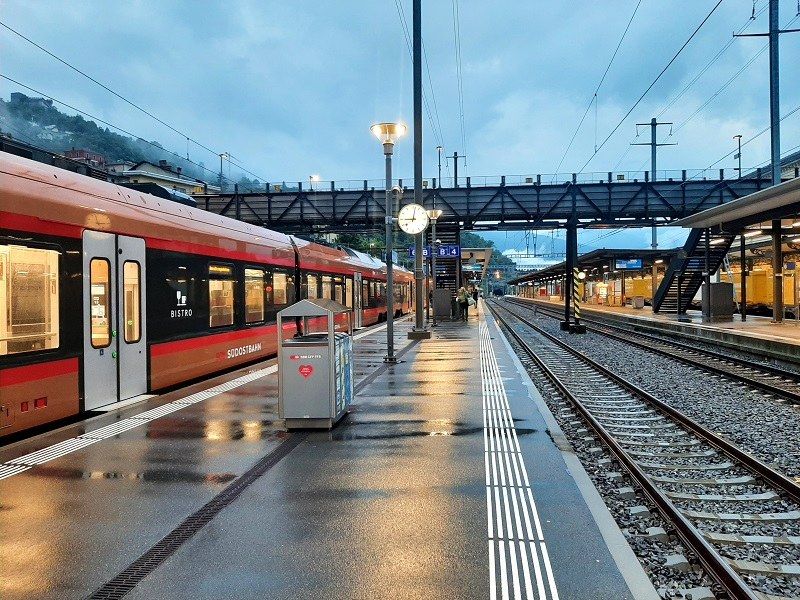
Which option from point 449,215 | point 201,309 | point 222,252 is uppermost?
point 449,215

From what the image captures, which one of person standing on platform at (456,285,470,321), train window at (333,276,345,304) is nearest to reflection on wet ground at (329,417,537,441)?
train window at (333,276,345,304)

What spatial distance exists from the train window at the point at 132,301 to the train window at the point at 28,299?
1438mm

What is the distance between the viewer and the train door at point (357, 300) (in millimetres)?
24078

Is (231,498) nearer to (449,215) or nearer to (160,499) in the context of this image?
(160,499)

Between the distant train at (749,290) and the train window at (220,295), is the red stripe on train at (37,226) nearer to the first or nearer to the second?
the train window at (220,295)

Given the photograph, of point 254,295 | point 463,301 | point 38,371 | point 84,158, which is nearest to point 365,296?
point 463,301

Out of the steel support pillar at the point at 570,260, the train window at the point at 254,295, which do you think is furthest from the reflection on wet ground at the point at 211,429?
the steel support pillar at the point at 570,260

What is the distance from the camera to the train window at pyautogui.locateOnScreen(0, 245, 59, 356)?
266 inches

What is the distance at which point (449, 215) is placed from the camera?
114 feet

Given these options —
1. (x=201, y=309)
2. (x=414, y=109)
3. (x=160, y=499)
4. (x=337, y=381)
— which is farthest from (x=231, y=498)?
(x=414, y=109)

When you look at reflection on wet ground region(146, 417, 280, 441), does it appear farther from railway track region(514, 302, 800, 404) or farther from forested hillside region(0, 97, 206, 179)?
forested hillside region(0, 97, 206, 179)

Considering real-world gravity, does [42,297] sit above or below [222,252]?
below

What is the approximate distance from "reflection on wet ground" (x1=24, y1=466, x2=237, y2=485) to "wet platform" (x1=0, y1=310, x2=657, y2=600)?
0.09ft

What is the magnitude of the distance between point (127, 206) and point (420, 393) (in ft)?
17.8
